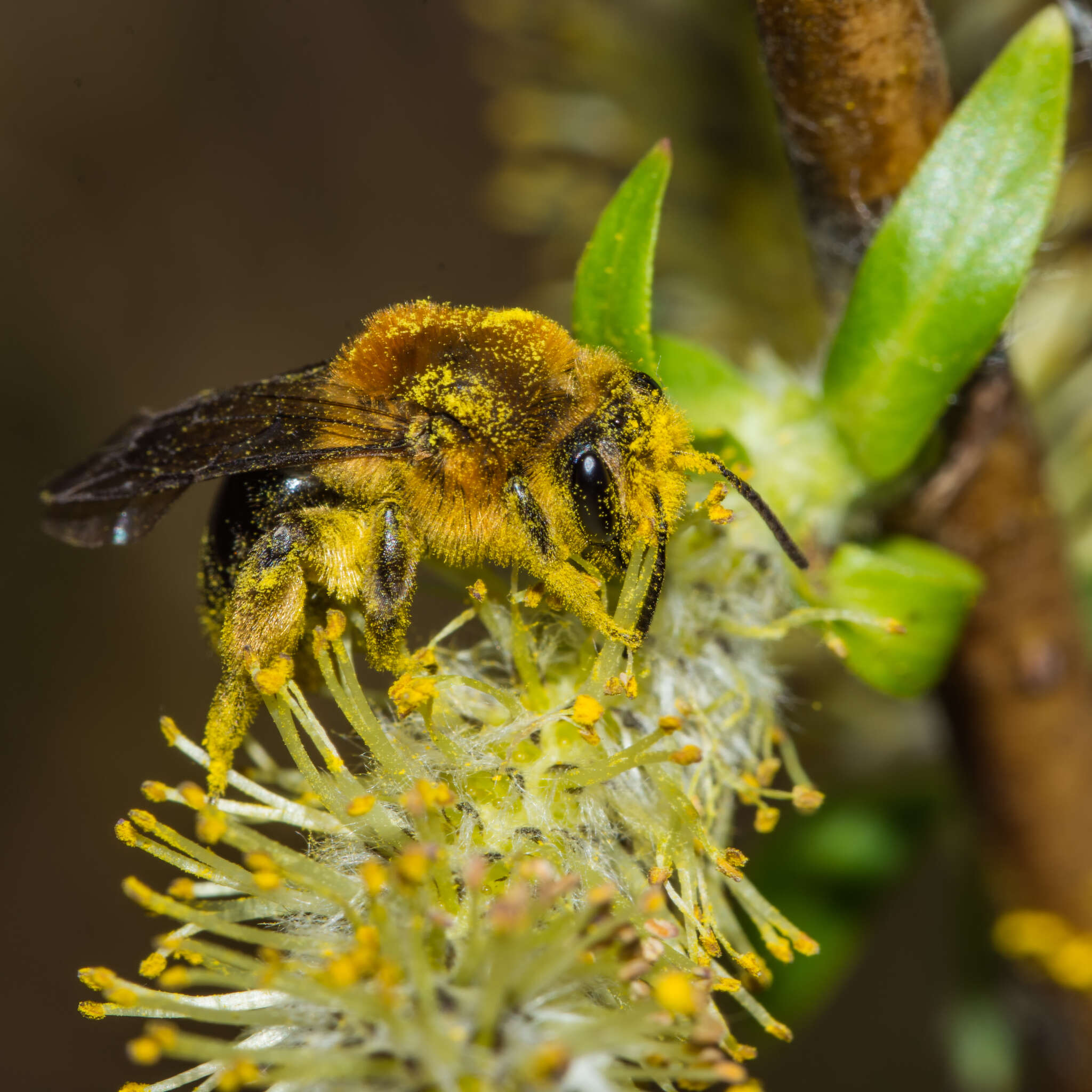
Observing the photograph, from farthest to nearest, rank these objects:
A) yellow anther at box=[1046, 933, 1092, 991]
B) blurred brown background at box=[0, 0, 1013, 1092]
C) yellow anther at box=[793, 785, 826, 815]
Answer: blurred brown background at box=[0, 0, 1013, 1092]
yellow anther at box=[1046, 933, 1092, 991]
yellow anther at box=[793, 785, 826, 815]

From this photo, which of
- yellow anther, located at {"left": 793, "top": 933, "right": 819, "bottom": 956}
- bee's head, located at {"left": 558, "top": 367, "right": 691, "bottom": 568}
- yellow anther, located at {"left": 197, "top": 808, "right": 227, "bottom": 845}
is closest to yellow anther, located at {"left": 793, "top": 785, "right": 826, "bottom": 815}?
yellow anther, located at {"left": 793, "top": 933, "right": 819, "bottom": 956}

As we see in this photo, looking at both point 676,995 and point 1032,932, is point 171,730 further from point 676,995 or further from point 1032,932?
point 1032,932

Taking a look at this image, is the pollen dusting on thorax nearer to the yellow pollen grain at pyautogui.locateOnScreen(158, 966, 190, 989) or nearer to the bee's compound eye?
the bee's compound eye

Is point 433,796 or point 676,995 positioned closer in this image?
point 676,995

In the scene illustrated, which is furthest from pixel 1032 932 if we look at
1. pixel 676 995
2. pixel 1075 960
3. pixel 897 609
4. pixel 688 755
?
pixel 676 995

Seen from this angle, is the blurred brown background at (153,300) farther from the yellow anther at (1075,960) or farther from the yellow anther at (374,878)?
the yellow anther at (374,878)

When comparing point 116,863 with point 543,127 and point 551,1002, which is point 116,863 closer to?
point 543,127
